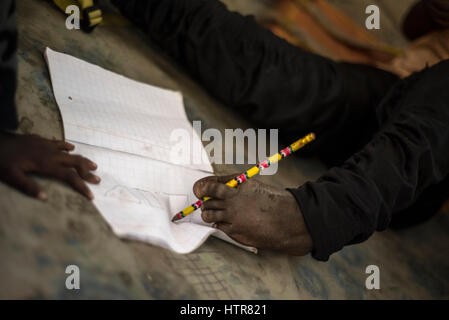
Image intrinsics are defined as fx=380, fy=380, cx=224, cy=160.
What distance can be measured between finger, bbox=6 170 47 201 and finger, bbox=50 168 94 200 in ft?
0.11

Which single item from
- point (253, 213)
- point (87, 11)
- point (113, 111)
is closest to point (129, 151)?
point (113, 111)

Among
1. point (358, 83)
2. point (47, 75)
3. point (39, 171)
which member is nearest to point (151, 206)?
point (39, 171)

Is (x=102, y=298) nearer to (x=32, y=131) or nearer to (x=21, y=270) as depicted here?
(x=21, y=270)

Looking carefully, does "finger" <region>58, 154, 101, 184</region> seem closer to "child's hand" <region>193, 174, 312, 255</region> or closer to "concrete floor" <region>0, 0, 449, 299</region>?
"concrete floor" <region>0, 0, 449, 299</region>

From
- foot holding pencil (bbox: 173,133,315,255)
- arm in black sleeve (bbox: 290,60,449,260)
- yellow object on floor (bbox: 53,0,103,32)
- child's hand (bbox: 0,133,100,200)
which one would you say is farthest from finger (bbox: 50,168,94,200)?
yellow object on floor (bbox: 53,0,103,32)

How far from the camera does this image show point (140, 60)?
0.78m

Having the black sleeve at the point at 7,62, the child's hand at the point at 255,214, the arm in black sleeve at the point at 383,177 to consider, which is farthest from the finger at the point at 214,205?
the black sleeve at the point at 7,62

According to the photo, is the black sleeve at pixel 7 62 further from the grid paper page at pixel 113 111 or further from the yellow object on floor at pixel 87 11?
the yellow object on floor at pixel 87 11

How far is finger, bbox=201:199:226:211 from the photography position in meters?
0.49

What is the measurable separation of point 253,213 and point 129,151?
20 centimetres

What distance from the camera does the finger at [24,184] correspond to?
0.39 m

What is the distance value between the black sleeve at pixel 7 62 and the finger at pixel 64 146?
6cm

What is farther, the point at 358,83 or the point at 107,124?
the point at 358,83

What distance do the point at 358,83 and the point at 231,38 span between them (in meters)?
0.28
